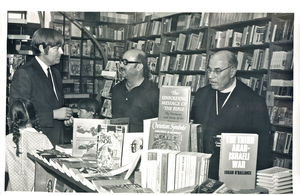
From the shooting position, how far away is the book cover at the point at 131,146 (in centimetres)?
278

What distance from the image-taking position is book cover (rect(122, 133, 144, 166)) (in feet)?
9.12

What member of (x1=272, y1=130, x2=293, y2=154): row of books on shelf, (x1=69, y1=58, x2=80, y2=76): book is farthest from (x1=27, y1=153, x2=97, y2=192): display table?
(x1=272, y1=130, x2=293, y2=154): row of books on shelf

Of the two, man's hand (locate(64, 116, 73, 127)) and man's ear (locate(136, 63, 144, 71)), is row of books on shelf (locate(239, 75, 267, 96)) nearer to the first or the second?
man's ear (locate(136, 63, 144, 71))

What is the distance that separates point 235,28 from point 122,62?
0.95 meters

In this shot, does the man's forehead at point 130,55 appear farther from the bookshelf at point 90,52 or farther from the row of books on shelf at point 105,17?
the row of books on shelf at point 105,17

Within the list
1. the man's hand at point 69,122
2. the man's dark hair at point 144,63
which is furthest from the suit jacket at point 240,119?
the man's hand at point 69,122

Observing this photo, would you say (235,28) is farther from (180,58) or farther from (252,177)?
(252,177)

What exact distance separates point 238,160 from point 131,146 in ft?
2.62

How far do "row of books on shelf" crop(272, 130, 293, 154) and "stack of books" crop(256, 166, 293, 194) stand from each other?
141 mm

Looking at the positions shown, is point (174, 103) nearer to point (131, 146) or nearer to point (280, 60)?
point (131, 146)

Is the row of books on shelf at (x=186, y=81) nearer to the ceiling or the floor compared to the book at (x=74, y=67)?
nearer to the floor

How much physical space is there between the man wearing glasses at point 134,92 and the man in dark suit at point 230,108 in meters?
0.42

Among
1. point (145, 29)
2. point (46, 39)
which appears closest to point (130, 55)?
point (145, 29)

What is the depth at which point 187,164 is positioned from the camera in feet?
8.52
